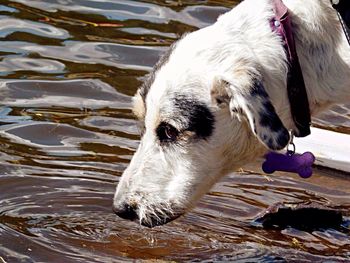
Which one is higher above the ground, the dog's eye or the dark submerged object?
the dog's eye

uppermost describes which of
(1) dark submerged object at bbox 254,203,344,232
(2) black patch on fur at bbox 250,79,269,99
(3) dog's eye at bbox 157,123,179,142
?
(2) black patch on fur at bbox 250,79,269,99

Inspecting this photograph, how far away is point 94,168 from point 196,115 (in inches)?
70.4

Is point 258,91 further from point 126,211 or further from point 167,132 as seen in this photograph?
point 126,211

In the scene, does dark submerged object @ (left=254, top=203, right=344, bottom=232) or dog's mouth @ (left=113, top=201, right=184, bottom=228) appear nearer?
dog's mouth @ (left=113, top=201, right=184, bottom=228)

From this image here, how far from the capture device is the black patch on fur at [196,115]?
18.8 feet

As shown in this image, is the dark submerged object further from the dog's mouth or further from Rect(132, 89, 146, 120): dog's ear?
Rect(132, 89, 146, 120): dog's ear

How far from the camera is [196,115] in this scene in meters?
5.75

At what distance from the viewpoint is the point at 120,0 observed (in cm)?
1113

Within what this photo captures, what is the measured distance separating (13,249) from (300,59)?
1.95 metres

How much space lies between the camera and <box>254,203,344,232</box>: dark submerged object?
6836 millimetres

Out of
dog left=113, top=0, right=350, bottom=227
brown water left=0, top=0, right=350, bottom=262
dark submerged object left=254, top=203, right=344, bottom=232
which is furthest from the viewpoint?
dark submerged object left=254, top=203, right=344, bottom=232

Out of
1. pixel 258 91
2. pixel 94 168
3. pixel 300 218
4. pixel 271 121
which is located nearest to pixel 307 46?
pixel 258 91

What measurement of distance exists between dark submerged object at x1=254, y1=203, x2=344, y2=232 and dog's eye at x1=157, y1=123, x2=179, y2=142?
1269 mm

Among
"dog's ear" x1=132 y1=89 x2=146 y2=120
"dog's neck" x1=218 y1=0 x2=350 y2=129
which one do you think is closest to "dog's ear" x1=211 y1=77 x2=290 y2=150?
"dog's neck" x1=218 y1=0 x2=350 y2=129
